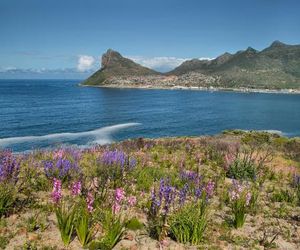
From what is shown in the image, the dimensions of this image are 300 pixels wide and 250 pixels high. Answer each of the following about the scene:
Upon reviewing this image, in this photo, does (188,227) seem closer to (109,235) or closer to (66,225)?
(109,235)

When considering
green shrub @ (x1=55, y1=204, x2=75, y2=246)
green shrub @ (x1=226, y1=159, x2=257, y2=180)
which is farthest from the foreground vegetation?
green shrub @ (x1=226, y1=159, x2=257, y2=180)

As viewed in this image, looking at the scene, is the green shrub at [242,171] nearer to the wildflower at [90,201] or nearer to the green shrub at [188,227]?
the green shrub at [188,227]

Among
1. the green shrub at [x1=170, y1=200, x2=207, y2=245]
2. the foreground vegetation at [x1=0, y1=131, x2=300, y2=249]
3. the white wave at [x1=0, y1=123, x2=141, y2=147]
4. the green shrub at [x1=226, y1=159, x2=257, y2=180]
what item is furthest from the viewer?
the white wave at [x1=0, y1=123, x2=141, y2=147]

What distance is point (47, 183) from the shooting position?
338 inches

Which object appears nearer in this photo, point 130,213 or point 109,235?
point 109,235

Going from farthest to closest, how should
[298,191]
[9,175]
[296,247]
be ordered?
[298,191] → [9,175] → [296,247]

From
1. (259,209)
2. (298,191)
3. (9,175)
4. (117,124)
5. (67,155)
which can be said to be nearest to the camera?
(9,175)

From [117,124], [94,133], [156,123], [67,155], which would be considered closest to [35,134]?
[94,133]

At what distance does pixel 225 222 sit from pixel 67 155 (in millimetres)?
5934

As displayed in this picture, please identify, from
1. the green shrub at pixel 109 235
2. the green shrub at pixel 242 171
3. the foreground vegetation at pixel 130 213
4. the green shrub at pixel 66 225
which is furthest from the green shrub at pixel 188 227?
the green shrub at pixel 242 171

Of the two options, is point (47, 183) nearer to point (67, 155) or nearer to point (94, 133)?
point (67, 155)

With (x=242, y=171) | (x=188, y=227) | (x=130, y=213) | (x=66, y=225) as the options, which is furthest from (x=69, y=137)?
(x=188, y=227)

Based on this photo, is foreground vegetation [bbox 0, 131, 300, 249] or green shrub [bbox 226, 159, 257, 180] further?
green shrub [bbox 226, 159, 257, 180]

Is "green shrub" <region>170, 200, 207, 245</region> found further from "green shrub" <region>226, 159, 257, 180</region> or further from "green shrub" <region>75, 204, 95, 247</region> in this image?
"green shrub" <region>226, 159, 257, 180</region>
